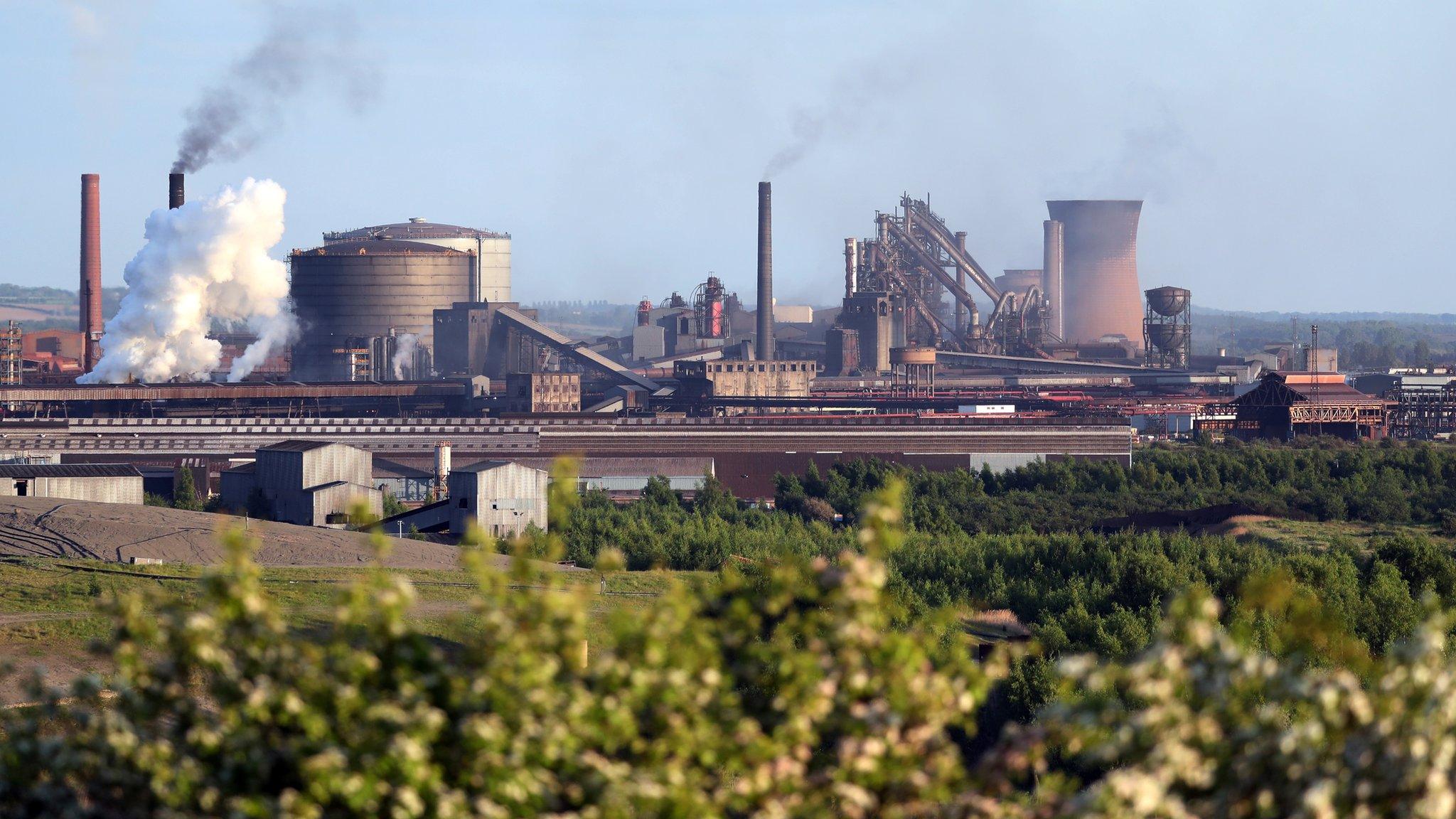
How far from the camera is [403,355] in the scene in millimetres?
117812

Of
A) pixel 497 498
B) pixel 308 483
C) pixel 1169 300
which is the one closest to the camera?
pixel 497 498

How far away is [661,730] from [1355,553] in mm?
37550

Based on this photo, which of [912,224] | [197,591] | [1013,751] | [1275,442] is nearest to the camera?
[1013,751]

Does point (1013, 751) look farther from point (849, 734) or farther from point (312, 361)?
point (312, 361)

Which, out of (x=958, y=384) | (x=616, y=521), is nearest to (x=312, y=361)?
(x=958, y=384)

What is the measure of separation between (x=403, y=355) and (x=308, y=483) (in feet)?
226

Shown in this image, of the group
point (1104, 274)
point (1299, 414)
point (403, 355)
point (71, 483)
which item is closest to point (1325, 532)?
point (71, 483)

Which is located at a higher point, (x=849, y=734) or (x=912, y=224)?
(x=912, y=224)

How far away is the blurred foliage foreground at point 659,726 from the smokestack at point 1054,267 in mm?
167844

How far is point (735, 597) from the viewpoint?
9039 mm

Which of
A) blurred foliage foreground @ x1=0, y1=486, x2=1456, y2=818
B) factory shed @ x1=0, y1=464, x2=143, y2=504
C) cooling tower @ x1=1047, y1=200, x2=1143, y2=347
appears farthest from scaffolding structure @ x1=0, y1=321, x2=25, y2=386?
blurred foliage foreground @ x1=0, y1=486, x2=1456, y2=818

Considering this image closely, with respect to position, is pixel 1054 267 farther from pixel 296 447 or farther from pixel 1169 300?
pixel 296 447

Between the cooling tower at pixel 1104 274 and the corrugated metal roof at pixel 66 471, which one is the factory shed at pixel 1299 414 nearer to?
the corrugated metal roof at pixel 66 471

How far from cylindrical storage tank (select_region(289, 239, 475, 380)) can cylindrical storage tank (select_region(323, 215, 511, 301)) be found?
1171cm
